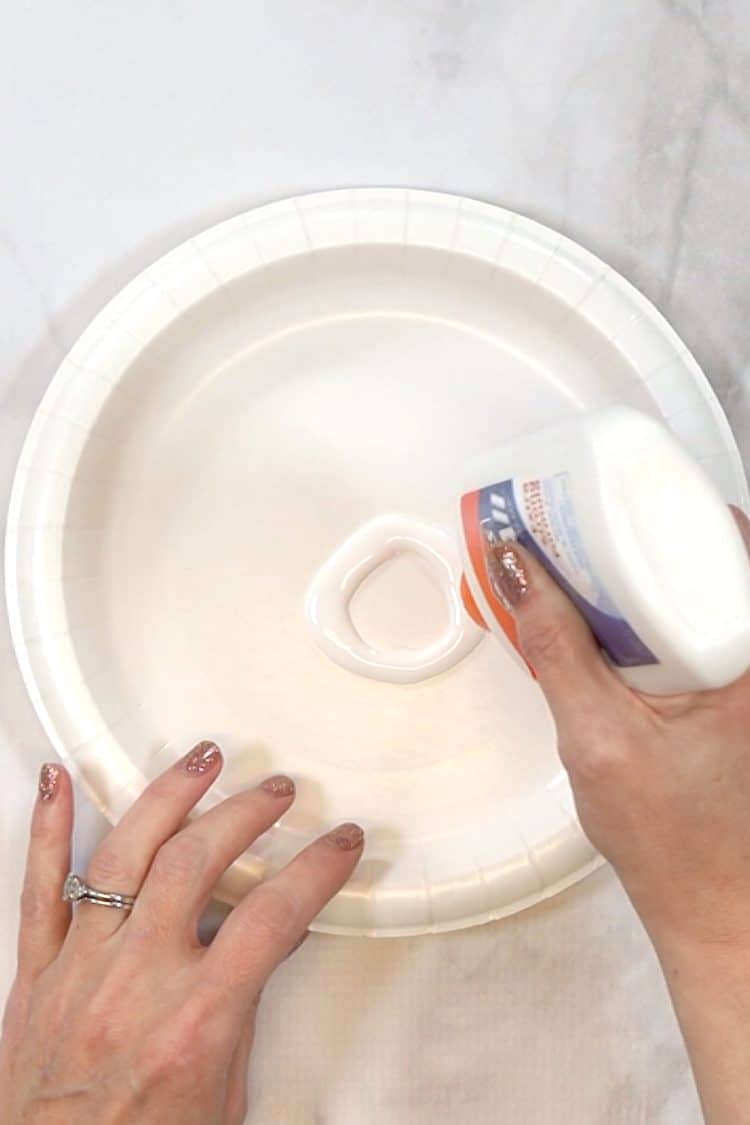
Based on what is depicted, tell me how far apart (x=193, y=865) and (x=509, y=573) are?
0.25 meters

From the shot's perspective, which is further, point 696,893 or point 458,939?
point 458,939

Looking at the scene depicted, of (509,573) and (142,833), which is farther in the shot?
(142,833)

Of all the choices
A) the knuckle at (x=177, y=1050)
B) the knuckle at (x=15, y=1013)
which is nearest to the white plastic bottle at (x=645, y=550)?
the knuckle at (x=177, y=1050)

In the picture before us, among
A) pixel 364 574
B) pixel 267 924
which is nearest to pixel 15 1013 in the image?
pixel 267 924

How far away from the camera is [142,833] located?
535 mm

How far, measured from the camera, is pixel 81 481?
56 cm

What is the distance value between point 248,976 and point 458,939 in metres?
0.14

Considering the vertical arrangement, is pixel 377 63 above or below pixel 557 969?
above

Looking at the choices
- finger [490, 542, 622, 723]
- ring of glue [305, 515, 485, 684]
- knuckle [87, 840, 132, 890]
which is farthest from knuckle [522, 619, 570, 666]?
knuckle [87, 840, 132, 890]

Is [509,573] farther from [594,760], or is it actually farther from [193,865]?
[193,865]

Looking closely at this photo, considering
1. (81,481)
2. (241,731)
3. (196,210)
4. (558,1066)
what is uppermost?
(196,210)

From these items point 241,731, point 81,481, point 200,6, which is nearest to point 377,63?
point 200,6

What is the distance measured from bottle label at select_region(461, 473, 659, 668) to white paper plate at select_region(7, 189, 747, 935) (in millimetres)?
138

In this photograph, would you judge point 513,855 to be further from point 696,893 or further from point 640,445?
point 640,445
